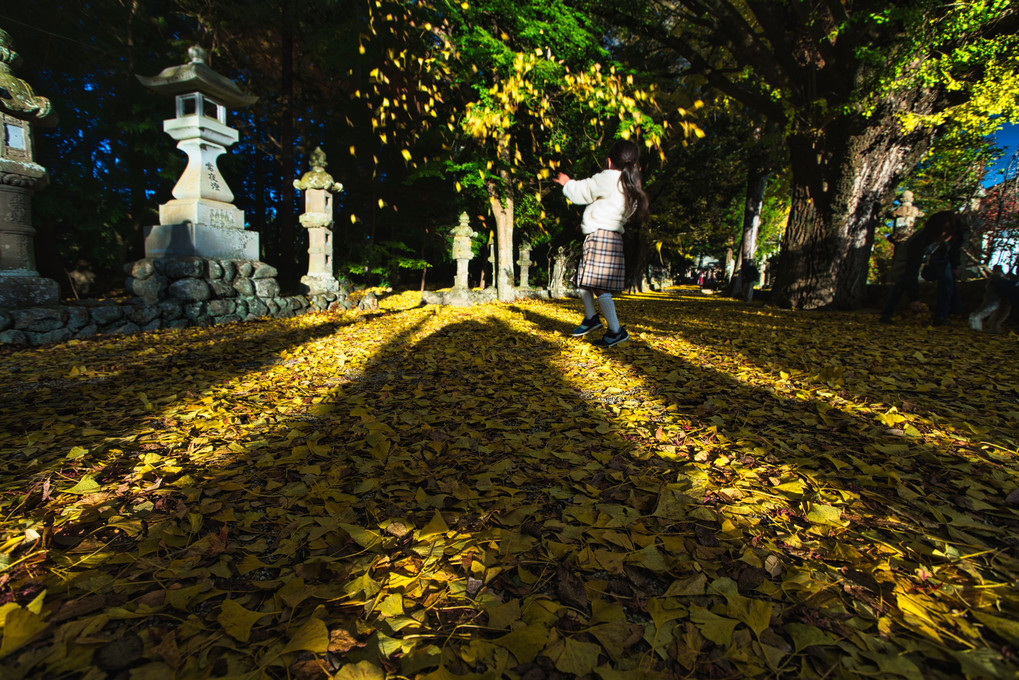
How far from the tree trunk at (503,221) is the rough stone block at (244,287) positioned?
6.14 meters

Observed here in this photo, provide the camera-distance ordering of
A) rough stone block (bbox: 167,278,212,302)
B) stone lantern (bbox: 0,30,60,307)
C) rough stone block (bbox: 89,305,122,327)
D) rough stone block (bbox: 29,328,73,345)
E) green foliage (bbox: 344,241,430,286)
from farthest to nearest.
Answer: green foliage (bbox: 344,241,430,286)
rough stone block (bbox: 167,278,212,302)
rough stone block (bbox: 89,305,122,327)
stone lantern (bbox: 0,30,60,307)
rough stone block (bbox: 29,328,73,345)

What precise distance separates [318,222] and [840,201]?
10070 mm

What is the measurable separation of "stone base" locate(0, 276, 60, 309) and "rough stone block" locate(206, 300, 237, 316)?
61.9 inches

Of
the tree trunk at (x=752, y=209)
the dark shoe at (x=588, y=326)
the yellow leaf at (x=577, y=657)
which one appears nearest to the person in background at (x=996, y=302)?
the dark shoe at (x=588, y=326)

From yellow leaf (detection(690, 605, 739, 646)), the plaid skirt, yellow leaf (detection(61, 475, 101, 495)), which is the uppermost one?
the plaid skirt

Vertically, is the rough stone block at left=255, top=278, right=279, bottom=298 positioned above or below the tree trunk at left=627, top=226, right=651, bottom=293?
below

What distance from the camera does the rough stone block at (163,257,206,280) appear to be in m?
5.98

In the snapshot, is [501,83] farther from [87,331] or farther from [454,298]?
[87,331]

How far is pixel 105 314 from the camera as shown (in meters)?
5.15

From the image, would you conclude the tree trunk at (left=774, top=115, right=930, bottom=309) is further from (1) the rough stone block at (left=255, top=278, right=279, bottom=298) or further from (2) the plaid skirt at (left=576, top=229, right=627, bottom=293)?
(1) the rough stone block at (left=255, top=278, right=279, bottom=298)

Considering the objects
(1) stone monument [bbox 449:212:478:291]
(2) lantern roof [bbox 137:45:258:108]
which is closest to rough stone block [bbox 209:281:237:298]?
(2) lantern roof [bbox 137:45:258:108]

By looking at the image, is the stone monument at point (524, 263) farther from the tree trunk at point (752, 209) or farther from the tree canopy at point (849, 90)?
the tree trunk at point (752, 209)

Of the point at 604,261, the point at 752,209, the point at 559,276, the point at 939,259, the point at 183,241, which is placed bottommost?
the point at 604,261

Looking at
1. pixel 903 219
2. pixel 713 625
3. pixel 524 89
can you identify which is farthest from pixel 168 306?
pixel 903 219
